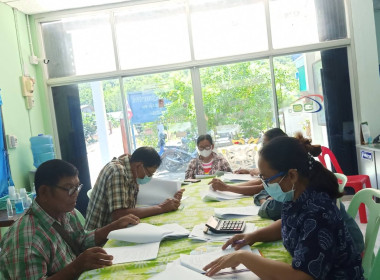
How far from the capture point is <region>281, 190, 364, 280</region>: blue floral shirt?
1106mm

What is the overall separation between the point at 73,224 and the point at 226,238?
2.61ft

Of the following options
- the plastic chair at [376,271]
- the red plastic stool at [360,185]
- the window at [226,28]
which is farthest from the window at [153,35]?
the plastic chair at [376,271]

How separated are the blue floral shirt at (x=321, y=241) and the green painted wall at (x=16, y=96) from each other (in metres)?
3.44

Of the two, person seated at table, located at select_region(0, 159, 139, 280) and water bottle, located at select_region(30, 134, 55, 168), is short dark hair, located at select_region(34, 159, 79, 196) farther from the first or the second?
water bottle, located at select_region(30, 134, 55, 168)

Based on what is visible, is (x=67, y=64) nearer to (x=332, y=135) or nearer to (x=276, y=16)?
(x=276, y=16)

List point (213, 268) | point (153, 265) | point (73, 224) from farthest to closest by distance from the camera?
1. point (73, 224)
2. point (153, 265)
3. point (213, 268)

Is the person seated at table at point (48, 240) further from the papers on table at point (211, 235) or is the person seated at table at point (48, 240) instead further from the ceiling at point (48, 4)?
the ceiling at point (48, 4)

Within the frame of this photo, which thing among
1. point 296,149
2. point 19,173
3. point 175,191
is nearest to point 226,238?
point 296,149

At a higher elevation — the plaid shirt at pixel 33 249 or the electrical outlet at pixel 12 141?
the electrical outlet at pixel 12 141

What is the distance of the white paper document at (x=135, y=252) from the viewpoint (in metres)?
1.48

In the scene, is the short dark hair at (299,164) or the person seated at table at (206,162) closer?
the short dark hair at (299,164)

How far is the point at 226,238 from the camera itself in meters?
Result: 1.61

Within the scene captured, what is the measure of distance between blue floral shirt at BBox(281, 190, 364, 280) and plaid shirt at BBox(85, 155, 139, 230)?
123 cm

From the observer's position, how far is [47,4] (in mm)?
4426
